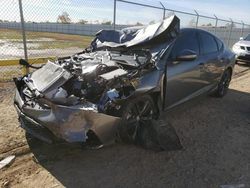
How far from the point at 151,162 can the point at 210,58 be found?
3.05 m

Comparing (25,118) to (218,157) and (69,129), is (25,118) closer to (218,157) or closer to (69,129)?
(69,129)

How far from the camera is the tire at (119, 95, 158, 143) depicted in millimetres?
3893

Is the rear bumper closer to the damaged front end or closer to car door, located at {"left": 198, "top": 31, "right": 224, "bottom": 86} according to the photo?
car door, located at {"left": 198, "top": 31, "right": 224, "bottom": 86}

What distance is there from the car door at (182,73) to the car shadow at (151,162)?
595 mm

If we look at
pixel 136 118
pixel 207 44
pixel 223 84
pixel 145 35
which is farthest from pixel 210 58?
pixel 136 118

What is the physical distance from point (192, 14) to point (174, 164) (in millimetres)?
12192

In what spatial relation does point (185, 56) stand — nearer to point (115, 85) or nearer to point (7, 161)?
point (115, 85)

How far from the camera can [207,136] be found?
4.75 metres

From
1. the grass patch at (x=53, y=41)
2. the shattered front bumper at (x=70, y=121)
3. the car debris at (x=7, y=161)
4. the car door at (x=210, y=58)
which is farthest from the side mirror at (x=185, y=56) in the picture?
the grass patch at (x=53, y=41)

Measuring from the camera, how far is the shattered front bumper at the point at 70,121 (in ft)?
10.7

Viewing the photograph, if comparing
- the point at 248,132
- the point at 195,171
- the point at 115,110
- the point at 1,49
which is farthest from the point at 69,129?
the point at 1,49

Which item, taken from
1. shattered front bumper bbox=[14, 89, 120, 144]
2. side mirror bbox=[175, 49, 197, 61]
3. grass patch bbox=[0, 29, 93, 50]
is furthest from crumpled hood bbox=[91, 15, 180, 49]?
grass patch bbox=[0, 29, 93, 50]

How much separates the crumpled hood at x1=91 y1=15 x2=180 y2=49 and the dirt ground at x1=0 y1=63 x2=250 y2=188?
1576 millimetres

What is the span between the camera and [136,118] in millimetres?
4129
